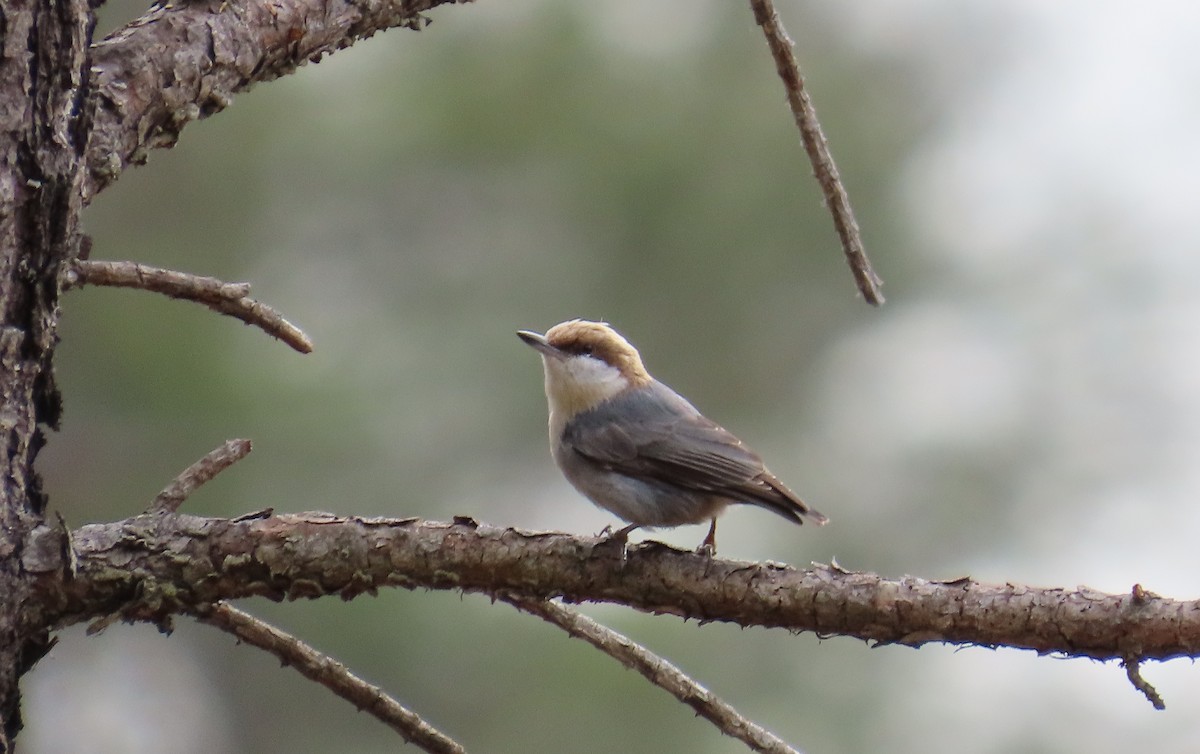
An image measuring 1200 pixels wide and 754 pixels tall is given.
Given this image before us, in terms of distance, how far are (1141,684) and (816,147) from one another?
1.03 metres

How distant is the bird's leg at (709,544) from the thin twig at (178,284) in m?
0.74

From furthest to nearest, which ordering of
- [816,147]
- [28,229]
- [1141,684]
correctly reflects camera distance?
1. [816,147]
2. [28,229]
3. [1141,684]

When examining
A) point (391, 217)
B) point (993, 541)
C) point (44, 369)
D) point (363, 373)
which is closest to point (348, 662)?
point (363, 373)

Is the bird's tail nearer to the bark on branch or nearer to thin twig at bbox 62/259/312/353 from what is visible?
the bark on branch

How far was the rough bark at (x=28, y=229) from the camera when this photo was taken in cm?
185

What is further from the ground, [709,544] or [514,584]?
[709,544]

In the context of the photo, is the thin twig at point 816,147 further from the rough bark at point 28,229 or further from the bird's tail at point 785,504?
the rough bark at point 28,229

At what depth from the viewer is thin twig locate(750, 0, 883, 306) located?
2271mm

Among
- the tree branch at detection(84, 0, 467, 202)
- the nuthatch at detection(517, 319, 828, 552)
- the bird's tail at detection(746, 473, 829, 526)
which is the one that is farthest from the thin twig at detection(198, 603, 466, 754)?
the bird's tail at detection(746, 473, 829, 526)

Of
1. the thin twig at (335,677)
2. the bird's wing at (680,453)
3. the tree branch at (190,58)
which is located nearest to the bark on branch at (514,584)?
the thin twig at (335,677)

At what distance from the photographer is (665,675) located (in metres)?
2.12

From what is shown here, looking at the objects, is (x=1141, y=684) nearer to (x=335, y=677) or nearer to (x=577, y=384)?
(x=335, y=677)

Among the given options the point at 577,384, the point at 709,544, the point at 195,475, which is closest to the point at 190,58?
the point at 195,475

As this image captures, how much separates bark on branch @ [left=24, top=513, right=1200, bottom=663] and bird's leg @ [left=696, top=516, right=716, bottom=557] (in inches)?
5.8
